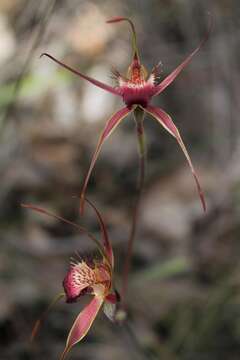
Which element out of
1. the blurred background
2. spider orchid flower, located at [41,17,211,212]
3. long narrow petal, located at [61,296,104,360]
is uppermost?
spider orchid flower, located at [41,17,211,212]

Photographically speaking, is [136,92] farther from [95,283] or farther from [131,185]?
[131,185]

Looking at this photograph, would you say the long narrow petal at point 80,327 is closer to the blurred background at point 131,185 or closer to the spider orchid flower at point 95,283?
the spider orchid flower at point 95,283

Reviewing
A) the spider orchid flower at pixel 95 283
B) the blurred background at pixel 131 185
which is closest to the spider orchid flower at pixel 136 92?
the spider orchid flower at pixel 95 283

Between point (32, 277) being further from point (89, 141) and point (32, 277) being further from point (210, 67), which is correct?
point (210, 67)

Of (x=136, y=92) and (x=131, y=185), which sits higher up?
(x=136, y=92)

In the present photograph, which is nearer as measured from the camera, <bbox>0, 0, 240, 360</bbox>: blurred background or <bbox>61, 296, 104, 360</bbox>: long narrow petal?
<bbox>61, 296, 104, 360</bbox>: long narrow petal

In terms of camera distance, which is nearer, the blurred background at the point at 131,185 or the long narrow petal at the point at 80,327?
the long narrow petal at the point at 80,327

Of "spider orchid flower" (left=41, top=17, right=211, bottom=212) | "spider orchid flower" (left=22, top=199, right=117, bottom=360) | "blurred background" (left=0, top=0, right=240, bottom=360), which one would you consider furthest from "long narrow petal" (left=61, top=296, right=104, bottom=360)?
"blurred background" (left=0, top=0, right=240, bottom=360)

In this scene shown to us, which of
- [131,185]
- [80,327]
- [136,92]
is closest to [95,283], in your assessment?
[80,327]

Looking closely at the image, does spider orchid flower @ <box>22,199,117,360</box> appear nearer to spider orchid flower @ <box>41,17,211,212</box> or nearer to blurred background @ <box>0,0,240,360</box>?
spider orchid flower @ <box>41,17,211,212</box>

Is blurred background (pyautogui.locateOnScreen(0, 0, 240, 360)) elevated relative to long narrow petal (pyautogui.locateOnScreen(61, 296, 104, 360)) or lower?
lower
